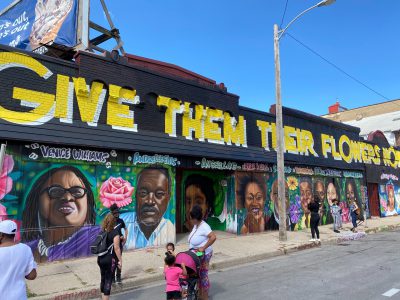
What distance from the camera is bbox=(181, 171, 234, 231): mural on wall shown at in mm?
13922

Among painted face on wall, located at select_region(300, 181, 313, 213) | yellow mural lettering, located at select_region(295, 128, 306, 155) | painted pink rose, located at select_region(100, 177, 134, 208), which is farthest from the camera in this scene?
yellow mural lettering, located at select_region(295, 128, 306, 155)

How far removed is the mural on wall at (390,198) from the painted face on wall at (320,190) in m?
8.23

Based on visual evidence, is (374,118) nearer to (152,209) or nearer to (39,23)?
(152,209)

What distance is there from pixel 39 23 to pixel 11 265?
13549 millimetres

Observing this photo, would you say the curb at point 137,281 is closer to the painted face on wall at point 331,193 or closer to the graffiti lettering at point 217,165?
the graffiti lettering at point 217,165

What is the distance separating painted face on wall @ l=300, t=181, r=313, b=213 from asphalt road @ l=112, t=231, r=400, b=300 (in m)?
6.59

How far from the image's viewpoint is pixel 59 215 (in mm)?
8945

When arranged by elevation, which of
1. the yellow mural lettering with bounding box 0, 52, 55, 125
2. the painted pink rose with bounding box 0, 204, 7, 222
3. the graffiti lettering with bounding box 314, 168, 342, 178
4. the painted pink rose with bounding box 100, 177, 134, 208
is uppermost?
the yellow mural lettering with bounding box 0, 52, 55, 125

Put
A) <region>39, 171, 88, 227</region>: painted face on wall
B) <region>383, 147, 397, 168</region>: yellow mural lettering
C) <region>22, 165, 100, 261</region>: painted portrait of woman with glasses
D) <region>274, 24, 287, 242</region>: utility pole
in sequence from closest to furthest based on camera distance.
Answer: <region>22, 165, 100, 261</region>: painted portrait of woman with glasses < <region>39, 171, 88, 227</region>: painted face on wall < <region>274, 24, 287, 242</region>: utility pole < <region>383, 147, 397, 168</region>: yellow mural lettering

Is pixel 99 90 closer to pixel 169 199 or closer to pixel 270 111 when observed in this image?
pixel 169 199

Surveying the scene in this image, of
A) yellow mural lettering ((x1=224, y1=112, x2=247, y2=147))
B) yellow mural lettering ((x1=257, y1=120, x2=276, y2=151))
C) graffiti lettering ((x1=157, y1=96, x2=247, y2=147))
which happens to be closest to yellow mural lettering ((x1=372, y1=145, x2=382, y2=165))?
yellow mural lettering ((x1=257, y1=120, x2=276, y2=151))

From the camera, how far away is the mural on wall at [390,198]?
24959mm

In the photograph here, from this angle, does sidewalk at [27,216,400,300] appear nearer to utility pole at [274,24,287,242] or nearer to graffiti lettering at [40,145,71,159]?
utility pole at [274,24,287,242]

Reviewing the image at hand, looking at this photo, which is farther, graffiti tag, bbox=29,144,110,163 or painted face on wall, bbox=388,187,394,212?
painted face on wall, bbox=388,187,394,212
